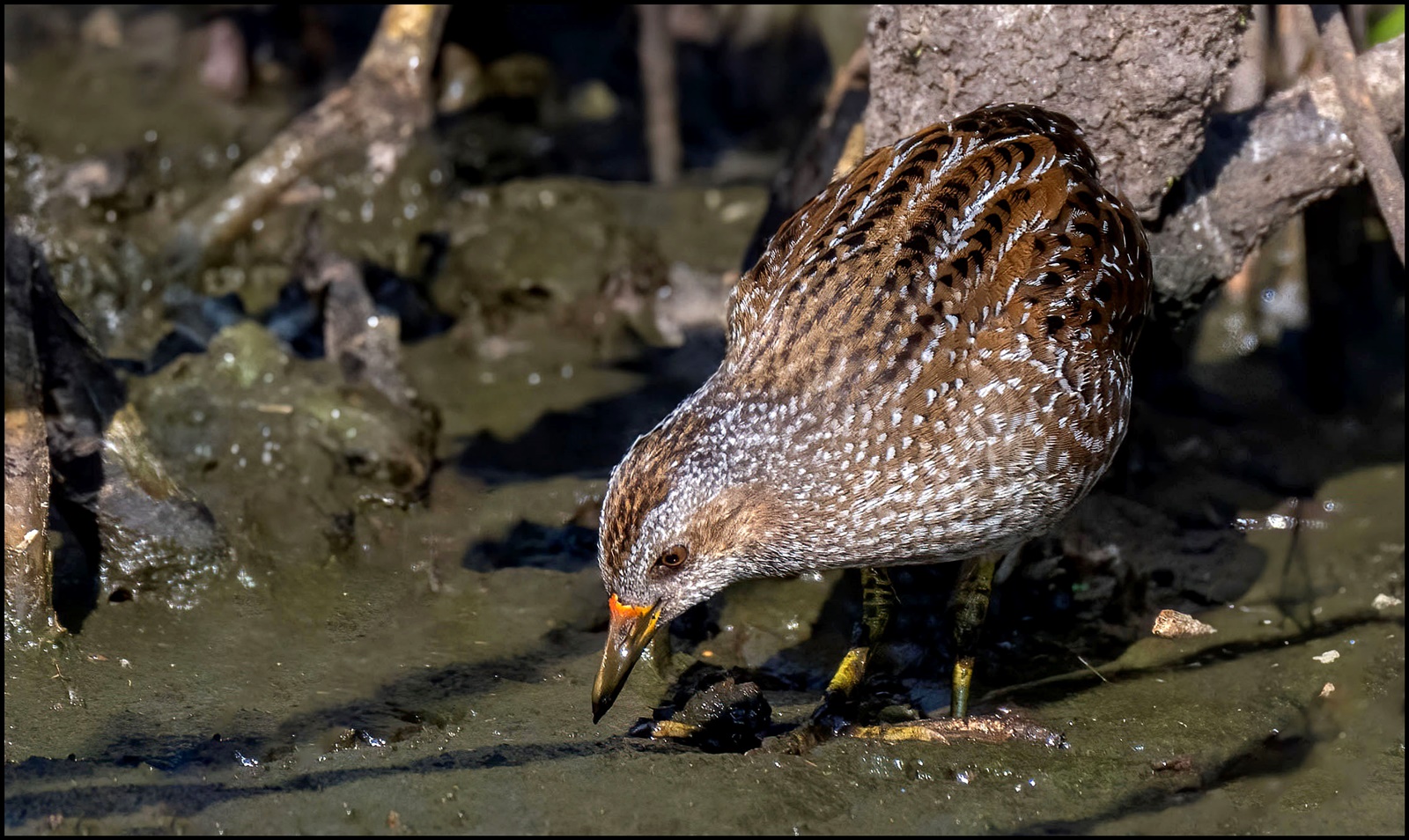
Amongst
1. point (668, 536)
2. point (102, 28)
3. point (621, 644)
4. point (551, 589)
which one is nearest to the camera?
point (668, 536)

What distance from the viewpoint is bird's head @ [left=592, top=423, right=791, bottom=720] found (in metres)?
4.08

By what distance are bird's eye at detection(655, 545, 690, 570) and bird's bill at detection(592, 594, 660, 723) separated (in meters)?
0.19

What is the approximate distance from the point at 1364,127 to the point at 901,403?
2657 mm

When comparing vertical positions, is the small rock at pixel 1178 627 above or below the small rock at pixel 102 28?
below

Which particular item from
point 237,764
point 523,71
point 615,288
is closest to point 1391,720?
point 237,764

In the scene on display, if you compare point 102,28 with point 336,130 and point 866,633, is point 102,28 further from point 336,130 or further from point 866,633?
point 866,633

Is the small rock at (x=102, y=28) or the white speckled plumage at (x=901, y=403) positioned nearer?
the white speckled plumage at (x=901, y=403)

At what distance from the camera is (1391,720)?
4.61m

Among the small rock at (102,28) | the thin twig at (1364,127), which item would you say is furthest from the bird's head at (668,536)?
the small rock at (102,28)

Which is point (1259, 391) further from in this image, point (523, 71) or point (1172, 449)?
point (523, 71)

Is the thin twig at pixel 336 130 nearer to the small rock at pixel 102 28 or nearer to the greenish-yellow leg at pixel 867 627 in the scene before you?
the small rock at pixel 102 28

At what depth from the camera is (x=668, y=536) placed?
4.10 metres

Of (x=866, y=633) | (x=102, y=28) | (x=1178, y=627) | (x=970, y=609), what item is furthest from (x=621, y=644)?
(x=102, y=28)

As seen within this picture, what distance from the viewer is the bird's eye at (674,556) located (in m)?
4.14
